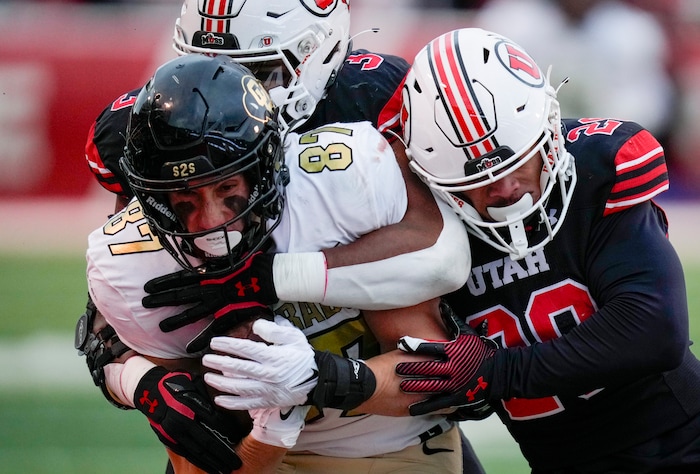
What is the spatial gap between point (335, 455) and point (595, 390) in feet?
2.11

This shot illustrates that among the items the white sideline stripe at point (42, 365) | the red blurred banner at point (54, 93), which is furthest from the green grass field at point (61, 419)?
the red blurred banner at point (54, 93)

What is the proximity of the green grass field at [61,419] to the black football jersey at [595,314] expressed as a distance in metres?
1.34

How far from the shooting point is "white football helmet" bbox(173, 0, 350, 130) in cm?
267

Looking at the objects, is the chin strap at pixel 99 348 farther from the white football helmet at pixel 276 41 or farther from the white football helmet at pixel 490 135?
the white football helmet at pixel 490 135

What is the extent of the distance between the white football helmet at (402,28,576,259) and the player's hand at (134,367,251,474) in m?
0.72

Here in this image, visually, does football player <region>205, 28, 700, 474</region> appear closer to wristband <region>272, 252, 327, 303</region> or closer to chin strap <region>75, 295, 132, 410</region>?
wristband <region>272, 252, 327, 303</region>

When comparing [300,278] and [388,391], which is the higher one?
[300,278]

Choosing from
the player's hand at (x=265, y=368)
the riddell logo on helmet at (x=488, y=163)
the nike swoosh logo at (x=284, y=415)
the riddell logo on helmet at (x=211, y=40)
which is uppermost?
the riddell logo on helmet at (x=488, y=163)

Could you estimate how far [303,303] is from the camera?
230cm

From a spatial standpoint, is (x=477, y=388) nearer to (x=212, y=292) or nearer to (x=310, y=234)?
(x=310, y=234)

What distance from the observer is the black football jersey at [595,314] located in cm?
228

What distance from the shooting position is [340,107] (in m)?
2.88

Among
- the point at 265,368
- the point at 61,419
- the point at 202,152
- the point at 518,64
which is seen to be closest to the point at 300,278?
the point at 265,368

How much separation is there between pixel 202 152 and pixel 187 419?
23.1 inches
